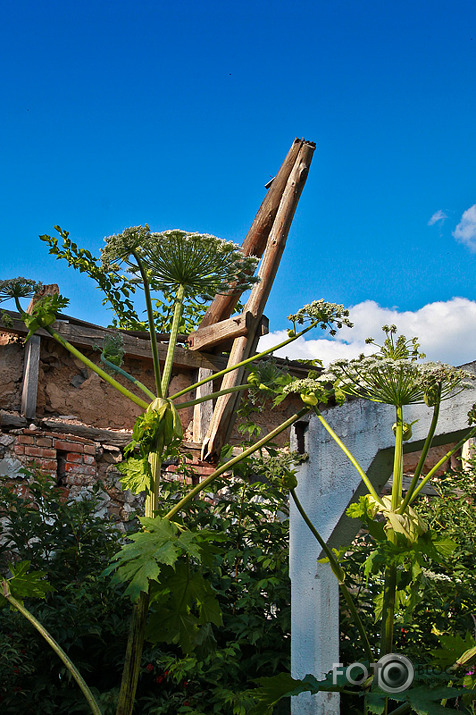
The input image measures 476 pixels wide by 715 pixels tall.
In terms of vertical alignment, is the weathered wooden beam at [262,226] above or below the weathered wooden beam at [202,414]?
above

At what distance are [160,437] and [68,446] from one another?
13.8ft

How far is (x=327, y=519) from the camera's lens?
3139 millimetres

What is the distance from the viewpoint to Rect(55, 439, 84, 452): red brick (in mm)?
5645

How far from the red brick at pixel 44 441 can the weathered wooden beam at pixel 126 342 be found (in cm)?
90

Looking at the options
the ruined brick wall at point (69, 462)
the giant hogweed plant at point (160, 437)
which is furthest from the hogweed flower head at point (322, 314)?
the ruined brick wall at point (69, 462)

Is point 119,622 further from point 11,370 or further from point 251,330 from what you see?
point 251,330

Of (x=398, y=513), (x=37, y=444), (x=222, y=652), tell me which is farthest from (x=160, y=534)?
(x=37, y=444)

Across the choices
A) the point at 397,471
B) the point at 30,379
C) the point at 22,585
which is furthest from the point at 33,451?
the point at 397,471

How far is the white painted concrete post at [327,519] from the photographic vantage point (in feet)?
9.62

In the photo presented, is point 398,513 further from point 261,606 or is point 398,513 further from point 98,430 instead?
point 98,430

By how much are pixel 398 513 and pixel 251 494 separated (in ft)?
8.93

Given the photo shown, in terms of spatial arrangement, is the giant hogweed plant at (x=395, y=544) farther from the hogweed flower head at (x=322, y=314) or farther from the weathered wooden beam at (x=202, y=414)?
the weathered wooden beam at (x=202, y=414)

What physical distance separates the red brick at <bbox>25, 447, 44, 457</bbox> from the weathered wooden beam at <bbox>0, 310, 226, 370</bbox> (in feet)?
3.26

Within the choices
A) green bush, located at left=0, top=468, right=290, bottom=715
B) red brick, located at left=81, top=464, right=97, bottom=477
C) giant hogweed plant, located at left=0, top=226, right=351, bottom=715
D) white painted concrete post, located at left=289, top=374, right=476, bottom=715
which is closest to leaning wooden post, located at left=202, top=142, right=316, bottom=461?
red brick, located at left=81, top=464, right=97, bottom=477
